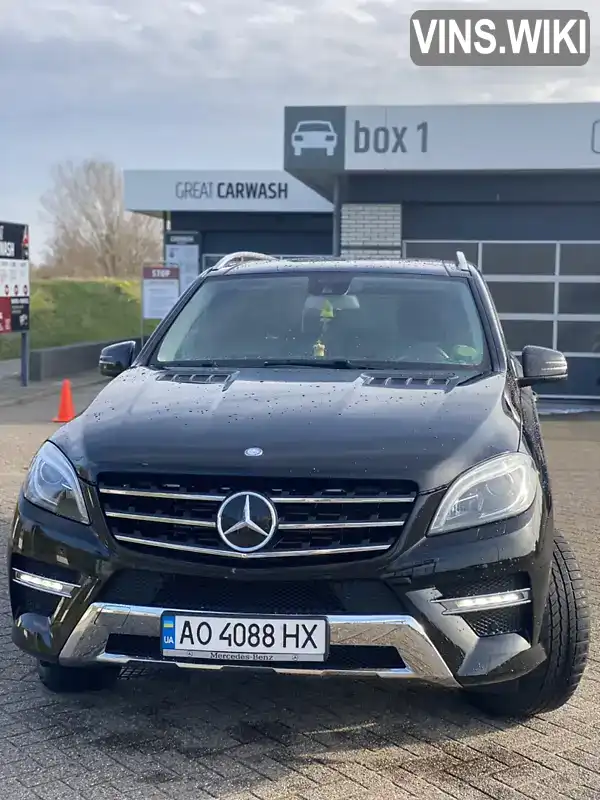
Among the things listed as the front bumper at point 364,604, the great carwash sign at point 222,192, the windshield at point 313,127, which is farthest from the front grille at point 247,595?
the great carwash sign at point 222,192

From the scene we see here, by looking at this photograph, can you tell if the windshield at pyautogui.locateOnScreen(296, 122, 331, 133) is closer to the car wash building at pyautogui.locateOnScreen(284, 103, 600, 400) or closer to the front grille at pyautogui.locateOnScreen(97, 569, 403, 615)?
the car wash building at pyautogui.locateOnScreen(284, 103, 600, 400)

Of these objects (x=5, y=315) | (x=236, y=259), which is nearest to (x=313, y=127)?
(x=5, y=315)

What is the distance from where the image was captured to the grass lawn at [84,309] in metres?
36.7

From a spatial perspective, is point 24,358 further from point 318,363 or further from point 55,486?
point 55,486

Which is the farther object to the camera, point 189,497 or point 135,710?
point 135,710

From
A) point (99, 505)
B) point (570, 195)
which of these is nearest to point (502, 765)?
point (99, 505)

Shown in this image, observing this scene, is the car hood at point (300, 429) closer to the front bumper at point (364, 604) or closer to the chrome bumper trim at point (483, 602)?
the front bumper at point (364, 604)

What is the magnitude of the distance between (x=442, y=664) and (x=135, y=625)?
3.35 feet

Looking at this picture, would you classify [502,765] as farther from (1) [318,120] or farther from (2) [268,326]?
(1) [318,120]

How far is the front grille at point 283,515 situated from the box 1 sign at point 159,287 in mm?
15106

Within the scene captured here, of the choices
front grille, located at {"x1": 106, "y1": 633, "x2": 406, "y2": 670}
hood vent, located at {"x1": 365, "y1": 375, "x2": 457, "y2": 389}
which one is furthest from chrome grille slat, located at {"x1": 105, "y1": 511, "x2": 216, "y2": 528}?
hood vent, located at {"x1": 365, "y1": 375, "x2": 457, "y2": 389}

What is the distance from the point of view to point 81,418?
12.9ft

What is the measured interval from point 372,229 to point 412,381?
11.8 m

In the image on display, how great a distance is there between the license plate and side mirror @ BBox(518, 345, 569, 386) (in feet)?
6.66
